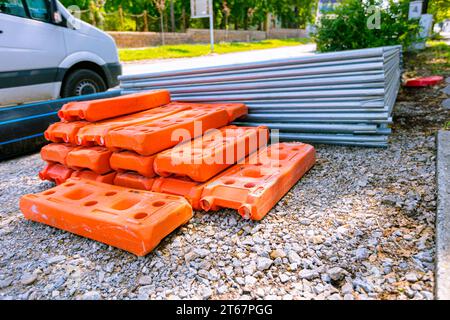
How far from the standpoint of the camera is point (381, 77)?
3.42 m

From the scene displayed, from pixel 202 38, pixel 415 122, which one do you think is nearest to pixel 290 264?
pixel 415 122

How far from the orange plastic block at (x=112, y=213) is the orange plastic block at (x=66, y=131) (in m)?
0.53

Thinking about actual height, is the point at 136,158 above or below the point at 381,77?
below

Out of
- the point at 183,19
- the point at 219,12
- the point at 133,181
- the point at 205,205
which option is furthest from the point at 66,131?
the point at 219,12

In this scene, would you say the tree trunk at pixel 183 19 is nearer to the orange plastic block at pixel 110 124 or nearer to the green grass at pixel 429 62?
the green grass at pixel 429 62

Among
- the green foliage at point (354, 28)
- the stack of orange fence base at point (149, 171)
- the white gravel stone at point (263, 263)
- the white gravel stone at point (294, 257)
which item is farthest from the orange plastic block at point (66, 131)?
the green foliage at point (354, 28)

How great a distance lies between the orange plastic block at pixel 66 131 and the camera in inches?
127

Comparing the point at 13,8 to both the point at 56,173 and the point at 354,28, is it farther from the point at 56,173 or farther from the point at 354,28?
the point at 354,28

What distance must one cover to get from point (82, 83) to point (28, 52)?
95 cm

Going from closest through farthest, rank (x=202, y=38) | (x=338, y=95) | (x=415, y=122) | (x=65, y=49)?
(x=338, y=95), (x=415, y=122), (x=65, y=49), (x=202, y=38)

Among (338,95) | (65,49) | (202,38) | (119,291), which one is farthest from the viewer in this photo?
(202,38)

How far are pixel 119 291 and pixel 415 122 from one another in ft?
14.0
